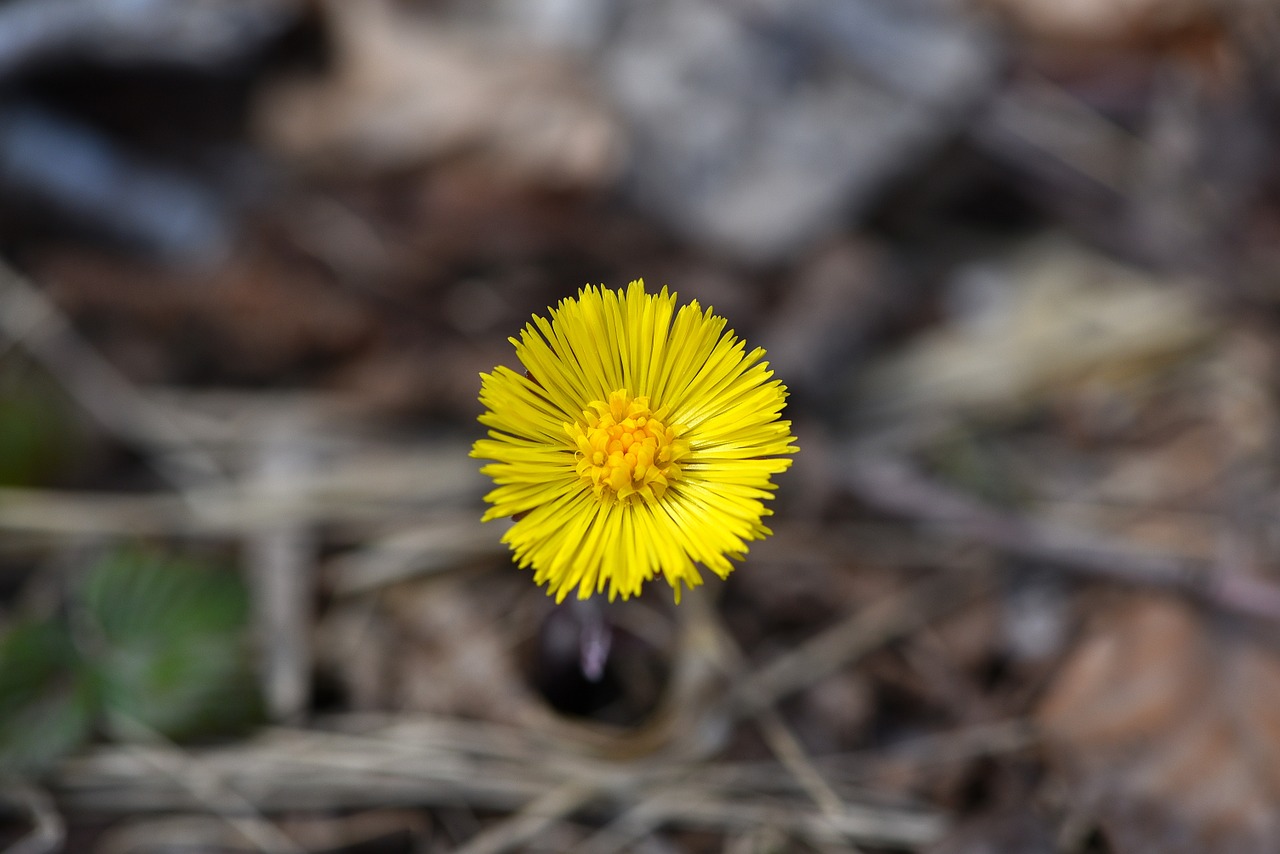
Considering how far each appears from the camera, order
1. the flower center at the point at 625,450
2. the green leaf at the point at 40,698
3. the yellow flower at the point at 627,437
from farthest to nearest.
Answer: the green leaf at the point at 40,698, the flower center at the point at 625,450, the yellow flower at the point at 627,437

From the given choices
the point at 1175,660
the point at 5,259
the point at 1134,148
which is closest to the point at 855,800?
the point at 1175,660

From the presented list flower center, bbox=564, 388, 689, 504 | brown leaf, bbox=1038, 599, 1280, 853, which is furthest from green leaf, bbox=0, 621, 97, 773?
brown leaf, bbox=1038, 599, 1280, 853

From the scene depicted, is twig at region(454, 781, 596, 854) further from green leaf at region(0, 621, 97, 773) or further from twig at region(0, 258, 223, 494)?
twig at region(0, 258, 223, 494)

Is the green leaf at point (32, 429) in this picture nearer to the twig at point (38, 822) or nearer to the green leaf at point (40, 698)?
the green leaf at point (40, 698)

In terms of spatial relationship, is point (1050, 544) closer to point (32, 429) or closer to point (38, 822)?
point (38, 822)

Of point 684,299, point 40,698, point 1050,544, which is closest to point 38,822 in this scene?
point 40,698

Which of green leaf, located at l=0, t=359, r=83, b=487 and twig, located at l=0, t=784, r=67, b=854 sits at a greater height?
green leaf, located at l=0, t=359, r=83, b=487

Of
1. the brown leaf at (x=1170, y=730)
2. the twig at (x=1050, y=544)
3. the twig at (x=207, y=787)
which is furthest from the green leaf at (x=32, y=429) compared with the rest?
the brown leaf at (x=1170, y=730)
